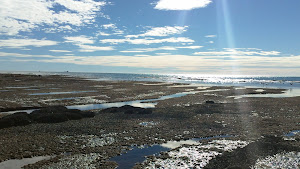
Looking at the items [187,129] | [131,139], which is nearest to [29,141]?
[131,139]

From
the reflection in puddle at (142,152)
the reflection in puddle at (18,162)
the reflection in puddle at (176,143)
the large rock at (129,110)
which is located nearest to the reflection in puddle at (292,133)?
the reflection in puddle at (142,152)

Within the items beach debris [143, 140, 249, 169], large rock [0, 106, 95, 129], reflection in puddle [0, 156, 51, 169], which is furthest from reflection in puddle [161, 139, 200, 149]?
large rock [0, 106, 95, 129]

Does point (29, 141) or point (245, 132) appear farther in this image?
point (245, 132)

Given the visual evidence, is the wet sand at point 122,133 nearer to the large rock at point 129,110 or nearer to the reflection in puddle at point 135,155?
the reflection in puddle at point 135,155

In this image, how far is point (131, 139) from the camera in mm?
22047

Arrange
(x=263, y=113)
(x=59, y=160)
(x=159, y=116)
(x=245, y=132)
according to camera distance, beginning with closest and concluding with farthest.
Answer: (x=59, y=160) < (x=245, y=132) < (x=159, y=116) < (x=263, y=113)

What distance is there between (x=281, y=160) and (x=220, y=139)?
6.26 meters

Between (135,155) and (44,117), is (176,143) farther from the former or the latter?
(44,117)

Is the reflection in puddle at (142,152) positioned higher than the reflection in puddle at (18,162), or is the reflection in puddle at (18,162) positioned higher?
the reflection in puddle at (142,152)

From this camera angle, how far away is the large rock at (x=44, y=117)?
27.2 meters

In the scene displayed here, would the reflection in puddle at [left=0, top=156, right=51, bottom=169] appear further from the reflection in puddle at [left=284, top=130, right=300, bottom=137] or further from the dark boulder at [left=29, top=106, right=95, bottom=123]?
the reflection in puddle at [left=284, top=130, right=300, bottom=137]

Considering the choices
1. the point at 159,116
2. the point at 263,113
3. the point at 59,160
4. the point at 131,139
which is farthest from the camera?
the point at 263,113

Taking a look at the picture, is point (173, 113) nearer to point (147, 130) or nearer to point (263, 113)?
point (147, 130)

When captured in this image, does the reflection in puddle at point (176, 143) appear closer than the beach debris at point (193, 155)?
No
